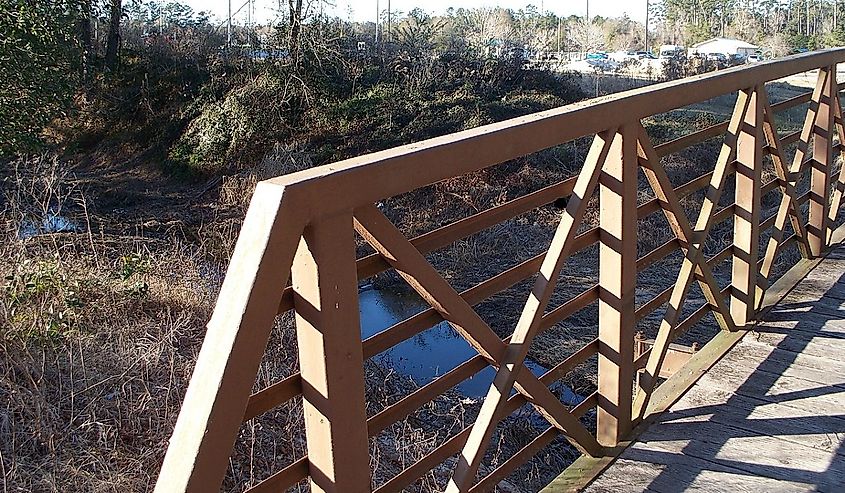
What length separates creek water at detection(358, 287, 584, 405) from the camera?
7.11 metres

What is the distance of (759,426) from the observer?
2480 millimetres

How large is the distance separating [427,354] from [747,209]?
5.05m

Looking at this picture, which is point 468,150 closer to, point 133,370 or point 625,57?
point 133,370

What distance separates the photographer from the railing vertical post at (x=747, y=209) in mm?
2902

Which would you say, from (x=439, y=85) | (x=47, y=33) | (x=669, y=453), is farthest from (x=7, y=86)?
(x=669, y=453)

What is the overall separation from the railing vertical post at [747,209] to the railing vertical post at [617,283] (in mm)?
860

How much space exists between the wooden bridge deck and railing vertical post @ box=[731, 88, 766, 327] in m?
0.14

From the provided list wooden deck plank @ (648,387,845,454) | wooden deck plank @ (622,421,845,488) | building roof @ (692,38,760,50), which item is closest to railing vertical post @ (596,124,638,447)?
wooden deck plank @ (622,421,845,488)

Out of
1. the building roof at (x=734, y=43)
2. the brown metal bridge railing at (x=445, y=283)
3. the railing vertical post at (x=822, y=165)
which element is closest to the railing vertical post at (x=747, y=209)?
the brown metal bridge railing at (x=445, y=283)

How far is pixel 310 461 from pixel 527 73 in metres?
16.6

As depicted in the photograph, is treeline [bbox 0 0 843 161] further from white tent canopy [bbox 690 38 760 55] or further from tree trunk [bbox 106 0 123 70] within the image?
white tent canopy [bbox 690 38 760 55]

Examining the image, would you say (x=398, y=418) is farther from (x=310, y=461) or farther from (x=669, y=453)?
(x=669, y=453)

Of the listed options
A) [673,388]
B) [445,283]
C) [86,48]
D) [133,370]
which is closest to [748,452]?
[673,388]

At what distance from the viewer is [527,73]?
17375mm
